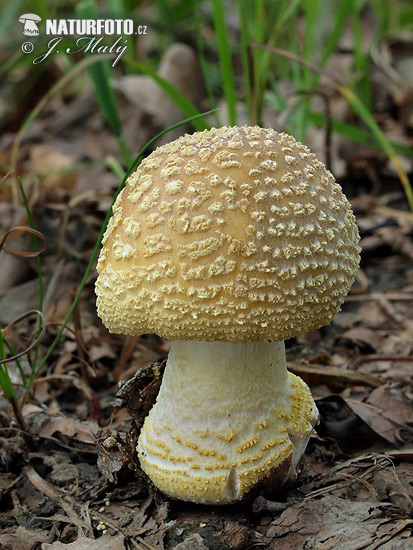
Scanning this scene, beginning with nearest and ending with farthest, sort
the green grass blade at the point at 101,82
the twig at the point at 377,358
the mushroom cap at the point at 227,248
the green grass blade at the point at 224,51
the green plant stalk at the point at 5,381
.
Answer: the mushroom cap at the point at 227,248
the green plant stalk at the point at 5,381
the twig at the point at 377,358
the green grass blade at the point at 224,51
the green grass blade at the point at 101,82

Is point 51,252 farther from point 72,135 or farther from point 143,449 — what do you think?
point 72,135

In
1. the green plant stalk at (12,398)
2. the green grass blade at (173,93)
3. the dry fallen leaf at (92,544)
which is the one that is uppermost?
the green grass blade at (173,93)

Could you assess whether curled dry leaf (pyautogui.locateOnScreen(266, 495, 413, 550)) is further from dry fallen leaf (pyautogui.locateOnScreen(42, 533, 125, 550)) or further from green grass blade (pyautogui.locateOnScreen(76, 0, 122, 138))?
green grass blade (pyautogui.locateOnScreen(76, 0, 122, 138))

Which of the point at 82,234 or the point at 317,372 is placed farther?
the point at 82,234

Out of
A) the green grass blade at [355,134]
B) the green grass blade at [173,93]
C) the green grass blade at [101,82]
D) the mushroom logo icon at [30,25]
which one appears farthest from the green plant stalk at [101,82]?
the green grass blade at [355,134]

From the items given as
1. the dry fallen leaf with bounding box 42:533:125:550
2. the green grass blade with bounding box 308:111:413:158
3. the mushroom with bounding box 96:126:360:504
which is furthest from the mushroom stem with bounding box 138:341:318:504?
the green grass blade with bounding box 308:111:413:158

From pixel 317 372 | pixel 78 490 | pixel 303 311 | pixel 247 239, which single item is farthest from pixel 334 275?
pixel 78 490

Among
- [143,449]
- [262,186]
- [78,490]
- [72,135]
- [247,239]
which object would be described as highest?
[72,135]

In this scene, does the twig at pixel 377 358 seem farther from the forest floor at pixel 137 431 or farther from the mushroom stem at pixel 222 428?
the mushroom stem at pixel 222 428
